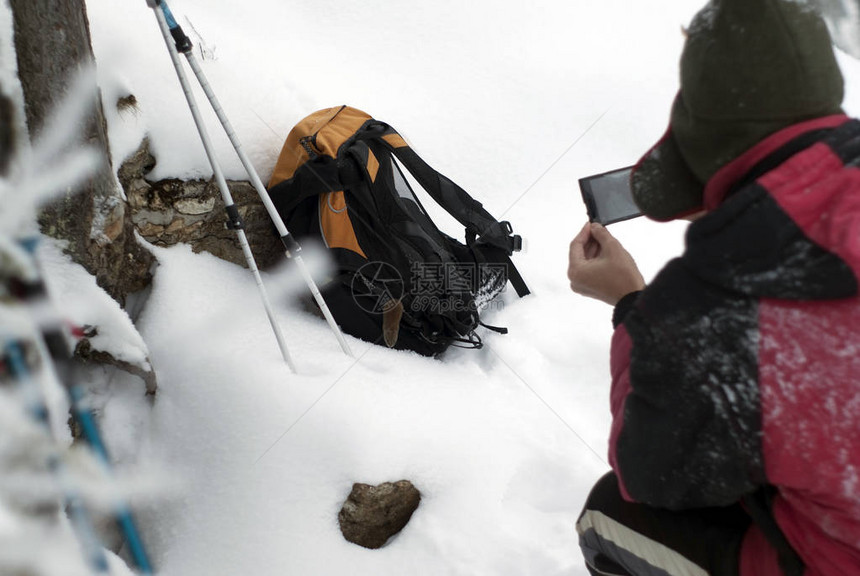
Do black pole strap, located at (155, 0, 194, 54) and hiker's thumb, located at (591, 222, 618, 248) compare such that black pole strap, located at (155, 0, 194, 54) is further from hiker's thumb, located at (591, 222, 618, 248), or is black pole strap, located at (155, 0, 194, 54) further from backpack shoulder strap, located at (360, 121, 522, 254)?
hiker's thumb, located at (591, 222, 618, 248)

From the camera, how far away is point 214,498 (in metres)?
1.18

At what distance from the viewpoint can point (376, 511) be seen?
1229mm

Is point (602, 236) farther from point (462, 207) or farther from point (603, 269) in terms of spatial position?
point (462, 207)

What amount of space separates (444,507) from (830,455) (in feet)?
2.75

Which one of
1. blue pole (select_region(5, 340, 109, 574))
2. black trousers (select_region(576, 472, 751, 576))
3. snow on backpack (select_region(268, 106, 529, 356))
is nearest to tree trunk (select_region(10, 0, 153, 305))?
snow on backpack (select_region(268, 106, 529, 356))

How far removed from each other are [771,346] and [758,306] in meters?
0.04

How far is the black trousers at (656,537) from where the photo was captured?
0.77 meters

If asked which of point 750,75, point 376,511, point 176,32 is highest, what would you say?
point 750,75

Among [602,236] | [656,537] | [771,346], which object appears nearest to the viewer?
[771,346]

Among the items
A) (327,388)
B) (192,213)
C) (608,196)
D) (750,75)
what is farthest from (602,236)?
(192,213)

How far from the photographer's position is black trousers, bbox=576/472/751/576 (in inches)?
30.3

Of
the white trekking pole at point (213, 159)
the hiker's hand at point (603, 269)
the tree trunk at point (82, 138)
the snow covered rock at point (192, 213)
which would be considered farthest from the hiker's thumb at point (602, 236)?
the snow covered rock at point (192, 213)

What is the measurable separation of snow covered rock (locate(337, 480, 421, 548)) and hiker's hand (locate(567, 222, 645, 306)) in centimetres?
62

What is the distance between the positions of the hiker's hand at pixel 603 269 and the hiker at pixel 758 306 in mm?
152
